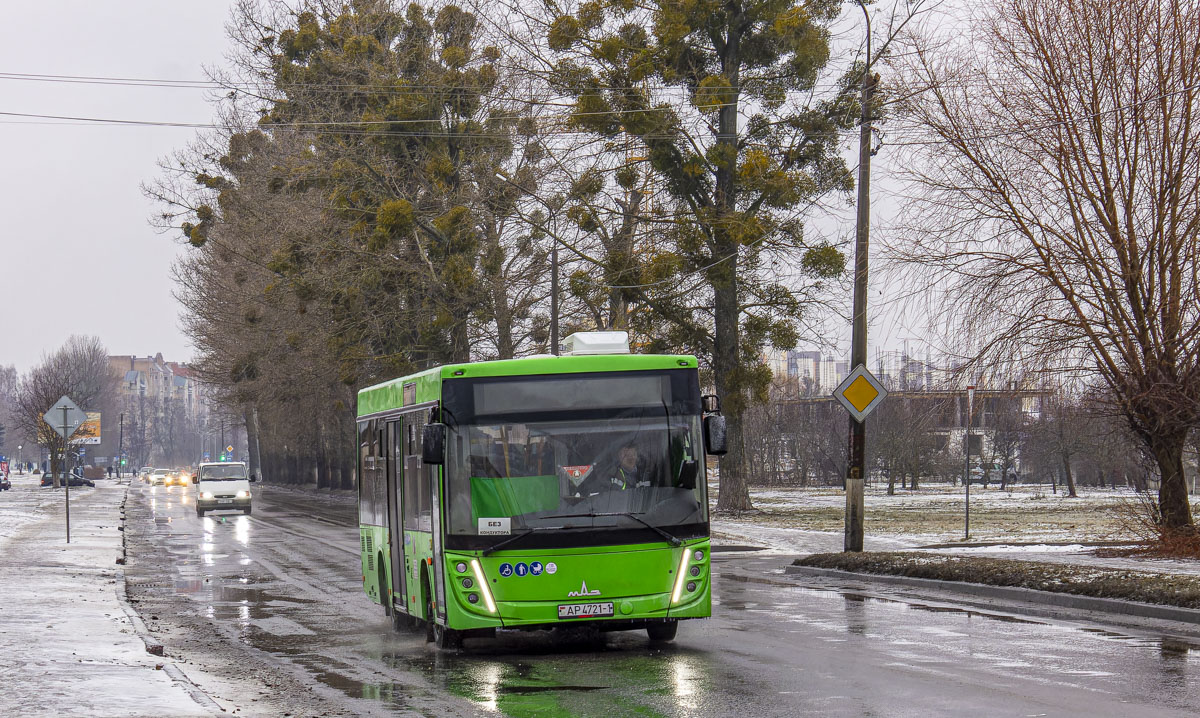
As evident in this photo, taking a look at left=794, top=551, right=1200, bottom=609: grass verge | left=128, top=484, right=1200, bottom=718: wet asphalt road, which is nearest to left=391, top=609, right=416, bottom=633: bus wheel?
left=128, top=484, right=1200, bottom=718: wet asphalt road

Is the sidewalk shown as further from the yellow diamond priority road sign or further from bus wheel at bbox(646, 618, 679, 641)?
the yellow diamond priority road sign

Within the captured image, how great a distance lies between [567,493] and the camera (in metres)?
12.5

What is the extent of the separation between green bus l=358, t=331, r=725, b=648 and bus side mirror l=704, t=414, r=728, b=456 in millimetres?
13

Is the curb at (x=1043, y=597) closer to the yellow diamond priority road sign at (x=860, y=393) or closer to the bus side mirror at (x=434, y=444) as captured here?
the yellow diamond priority road sign at (x=860, y=393)

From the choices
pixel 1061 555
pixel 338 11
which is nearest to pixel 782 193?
pixel 1061 555

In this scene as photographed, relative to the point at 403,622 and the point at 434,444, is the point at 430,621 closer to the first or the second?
the point at 403,622

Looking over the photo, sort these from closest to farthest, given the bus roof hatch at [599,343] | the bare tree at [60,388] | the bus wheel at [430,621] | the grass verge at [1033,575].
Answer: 1. the bus wheel at [430,621]
2. the bus roof hatch at [599,343]
3. the grass verge at [1033,575]
4. the bare tree at [60,388]

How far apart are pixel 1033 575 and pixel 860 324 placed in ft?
21.5

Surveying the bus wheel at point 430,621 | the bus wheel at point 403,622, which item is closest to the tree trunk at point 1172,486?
the bus wheel at point 403,622

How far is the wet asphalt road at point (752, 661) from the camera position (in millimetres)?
9648

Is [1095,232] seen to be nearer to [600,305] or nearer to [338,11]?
[600,305]

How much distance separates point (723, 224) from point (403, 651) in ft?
77.6

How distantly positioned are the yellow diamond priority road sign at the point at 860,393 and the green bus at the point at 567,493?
33.3ft

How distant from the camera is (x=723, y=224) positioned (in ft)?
117
